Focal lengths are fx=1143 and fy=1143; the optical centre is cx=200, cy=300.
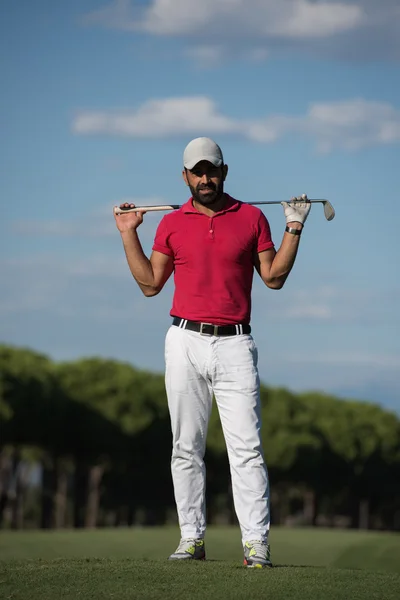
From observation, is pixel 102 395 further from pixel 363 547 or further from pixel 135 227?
pixel 135 227

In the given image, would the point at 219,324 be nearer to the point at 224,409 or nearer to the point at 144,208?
the point at 224,409

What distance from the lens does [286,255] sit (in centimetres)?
928

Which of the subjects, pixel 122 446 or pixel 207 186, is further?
pixel 122 446

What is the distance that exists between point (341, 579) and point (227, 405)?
1646 mm

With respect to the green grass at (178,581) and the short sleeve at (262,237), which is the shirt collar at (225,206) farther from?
the green grass at (178,581)

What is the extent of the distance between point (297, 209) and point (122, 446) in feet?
166

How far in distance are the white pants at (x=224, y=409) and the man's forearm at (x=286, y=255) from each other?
583 mm

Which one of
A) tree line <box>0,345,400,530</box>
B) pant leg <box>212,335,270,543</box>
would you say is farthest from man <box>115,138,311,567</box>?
tree line <box>0,345,400,530</box>

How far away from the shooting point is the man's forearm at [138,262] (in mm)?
9617

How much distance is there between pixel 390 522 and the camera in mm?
112062

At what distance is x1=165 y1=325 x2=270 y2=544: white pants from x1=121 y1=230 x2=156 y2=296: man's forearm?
0.49 metres

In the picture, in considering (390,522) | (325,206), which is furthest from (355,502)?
(325,206)

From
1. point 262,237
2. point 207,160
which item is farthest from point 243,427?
Answer: point 207,160

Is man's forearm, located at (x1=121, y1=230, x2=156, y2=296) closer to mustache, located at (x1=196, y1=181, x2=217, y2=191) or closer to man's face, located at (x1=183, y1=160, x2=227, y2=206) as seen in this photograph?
man's face, located at (x1=183, y1=160, x2=227, y2=206)
